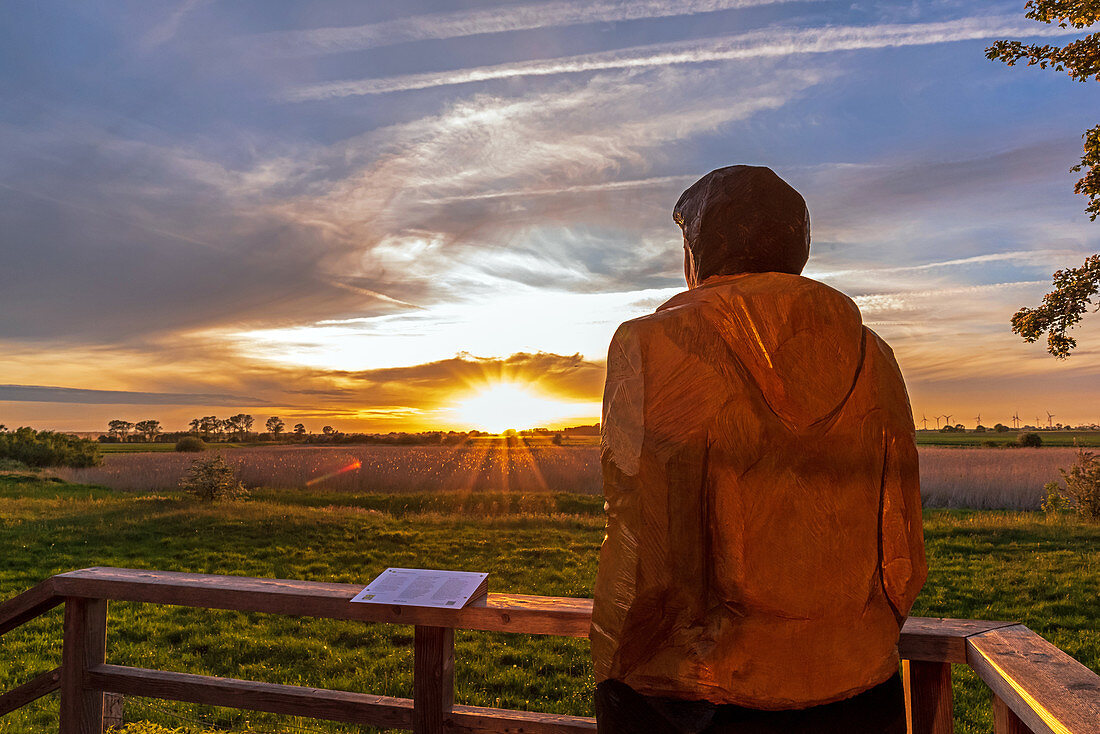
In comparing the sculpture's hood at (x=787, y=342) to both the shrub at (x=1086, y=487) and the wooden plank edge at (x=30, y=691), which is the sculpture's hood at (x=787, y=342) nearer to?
the wooden plank edge at (x=30, y=691)

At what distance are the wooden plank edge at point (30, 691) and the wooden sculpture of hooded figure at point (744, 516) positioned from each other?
11.6ft

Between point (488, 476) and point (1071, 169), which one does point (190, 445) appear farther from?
point (1071, 169)

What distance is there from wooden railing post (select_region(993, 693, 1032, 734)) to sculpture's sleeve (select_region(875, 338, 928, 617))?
788mm

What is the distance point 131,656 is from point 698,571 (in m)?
8.12

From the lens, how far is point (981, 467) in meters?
24.9

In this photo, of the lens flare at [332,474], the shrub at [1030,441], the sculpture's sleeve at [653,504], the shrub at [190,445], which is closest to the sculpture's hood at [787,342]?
the sculpture's sleeve at [653,504]

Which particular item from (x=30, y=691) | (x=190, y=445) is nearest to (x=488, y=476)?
(x=30, y=691)

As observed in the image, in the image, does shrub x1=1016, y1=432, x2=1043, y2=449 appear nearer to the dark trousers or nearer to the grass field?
the grass field

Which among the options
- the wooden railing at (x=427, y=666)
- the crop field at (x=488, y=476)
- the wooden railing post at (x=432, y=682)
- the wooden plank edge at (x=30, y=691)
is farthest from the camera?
the crop field at (x=488, y=476)

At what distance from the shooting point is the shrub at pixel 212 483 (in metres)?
17.6

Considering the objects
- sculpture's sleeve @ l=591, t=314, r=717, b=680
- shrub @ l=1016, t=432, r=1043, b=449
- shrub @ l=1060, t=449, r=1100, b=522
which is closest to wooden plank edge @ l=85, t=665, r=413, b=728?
sculpture's sleeve @ l=591, t=314, r=717, b=680

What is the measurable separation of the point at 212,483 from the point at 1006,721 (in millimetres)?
18832

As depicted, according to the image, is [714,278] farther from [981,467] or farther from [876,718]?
[981,467]

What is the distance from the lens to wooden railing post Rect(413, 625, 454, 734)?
9.02ft
